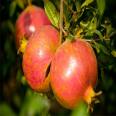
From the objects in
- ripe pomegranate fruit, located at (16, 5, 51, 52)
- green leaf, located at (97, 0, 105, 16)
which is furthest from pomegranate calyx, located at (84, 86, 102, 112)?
ripe pomegranate fruit, located at (16, 5, 51, 52)

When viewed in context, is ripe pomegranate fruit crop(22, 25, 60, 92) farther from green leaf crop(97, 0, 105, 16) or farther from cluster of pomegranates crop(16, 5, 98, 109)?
green leaf crop(97, 0, 105, 16)

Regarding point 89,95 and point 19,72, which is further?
point 19,72

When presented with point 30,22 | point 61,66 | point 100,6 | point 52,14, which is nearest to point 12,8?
Result: point 30,22

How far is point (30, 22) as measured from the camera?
7.54ft

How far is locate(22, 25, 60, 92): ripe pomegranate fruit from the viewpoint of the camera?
1.88m

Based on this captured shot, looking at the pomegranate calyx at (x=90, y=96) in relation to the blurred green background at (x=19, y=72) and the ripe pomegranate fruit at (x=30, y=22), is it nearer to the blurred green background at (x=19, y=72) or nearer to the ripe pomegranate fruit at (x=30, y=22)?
the blurred green background at (x=19, y=72)

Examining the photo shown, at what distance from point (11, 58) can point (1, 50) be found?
91 millimetres

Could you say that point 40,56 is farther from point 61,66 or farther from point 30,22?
point 30,22

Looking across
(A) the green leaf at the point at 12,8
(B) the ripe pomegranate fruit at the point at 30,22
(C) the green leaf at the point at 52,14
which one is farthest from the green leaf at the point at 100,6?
(A) the green leaf at the point at 12,8

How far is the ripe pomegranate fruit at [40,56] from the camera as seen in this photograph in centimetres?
188

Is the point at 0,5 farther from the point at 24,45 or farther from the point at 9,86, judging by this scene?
the point at 24,45

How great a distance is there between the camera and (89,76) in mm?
1767

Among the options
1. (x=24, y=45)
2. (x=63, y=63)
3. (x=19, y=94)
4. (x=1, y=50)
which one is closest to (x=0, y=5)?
(x=1, y=50)

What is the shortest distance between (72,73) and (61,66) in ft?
0.15
